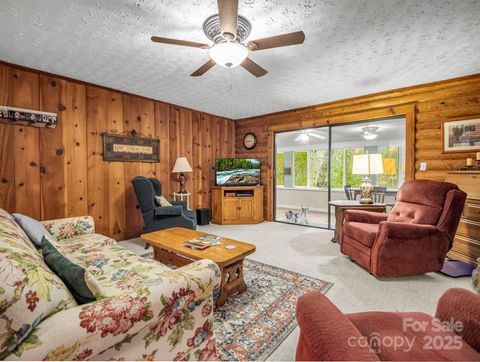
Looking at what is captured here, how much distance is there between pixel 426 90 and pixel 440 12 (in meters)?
1.86

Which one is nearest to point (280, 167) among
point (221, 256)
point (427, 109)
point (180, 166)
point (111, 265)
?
point (180, 166)

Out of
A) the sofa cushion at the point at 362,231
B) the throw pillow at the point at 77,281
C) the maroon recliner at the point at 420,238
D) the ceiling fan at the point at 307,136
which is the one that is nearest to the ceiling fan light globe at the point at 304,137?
the ceiling fan at the point at 307,136

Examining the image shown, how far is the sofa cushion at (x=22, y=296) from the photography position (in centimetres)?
67

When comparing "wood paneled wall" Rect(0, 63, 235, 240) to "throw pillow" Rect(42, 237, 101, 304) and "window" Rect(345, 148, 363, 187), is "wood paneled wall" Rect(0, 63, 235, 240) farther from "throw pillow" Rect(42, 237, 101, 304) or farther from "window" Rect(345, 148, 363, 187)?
"window" Rect(345, 148, 363, 187)

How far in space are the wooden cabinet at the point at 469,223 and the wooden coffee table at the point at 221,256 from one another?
102 inches

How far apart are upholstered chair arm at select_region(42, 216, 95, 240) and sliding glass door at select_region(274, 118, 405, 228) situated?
3.88 meters

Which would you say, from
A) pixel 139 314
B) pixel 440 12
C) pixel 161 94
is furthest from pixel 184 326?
pixel 161 94

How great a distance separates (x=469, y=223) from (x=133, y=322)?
356 centimetres

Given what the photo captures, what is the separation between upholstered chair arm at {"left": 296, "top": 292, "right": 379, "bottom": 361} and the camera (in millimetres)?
639

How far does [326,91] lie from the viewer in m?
3.63

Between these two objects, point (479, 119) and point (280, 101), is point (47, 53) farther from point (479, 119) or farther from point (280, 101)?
point (479, 119)

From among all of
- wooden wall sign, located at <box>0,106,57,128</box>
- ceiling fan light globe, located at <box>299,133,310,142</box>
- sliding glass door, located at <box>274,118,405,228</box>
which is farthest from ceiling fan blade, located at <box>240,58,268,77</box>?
ceiling fan light globe, located at <box>299,133,310,142</box>

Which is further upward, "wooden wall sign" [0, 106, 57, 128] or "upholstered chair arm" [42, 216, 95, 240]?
"wooden wall sign" [0, 106, 57, 128]

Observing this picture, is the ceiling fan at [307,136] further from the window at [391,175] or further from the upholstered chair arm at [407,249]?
the upholstered chair arm at [407,249]
